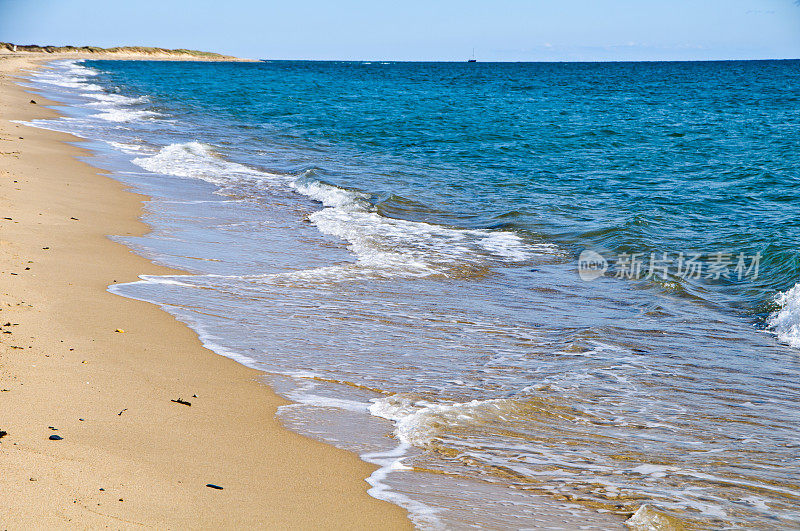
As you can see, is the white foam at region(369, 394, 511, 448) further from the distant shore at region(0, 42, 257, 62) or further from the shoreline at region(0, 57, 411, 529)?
the distant shore at region(0, 42, 257, 62)

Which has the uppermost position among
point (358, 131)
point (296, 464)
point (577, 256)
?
point (358, 131)

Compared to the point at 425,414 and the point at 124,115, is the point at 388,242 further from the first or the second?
the point at 124,115

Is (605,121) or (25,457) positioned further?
(605,121)

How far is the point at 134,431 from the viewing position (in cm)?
346

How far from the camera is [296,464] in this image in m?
3.40

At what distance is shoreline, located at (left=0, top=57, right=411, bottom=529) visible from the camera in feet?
9.20

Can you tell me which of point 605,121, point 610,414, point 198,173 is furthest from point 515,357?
point 605,121

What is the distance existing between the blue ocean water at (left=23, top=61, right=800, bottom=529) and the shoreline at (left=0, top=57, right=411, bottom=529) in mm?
250

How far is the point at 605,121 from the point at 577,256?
19323 mm

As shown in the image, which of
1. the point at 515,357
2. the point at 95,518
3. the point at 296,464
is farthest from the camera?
the point at 515,357

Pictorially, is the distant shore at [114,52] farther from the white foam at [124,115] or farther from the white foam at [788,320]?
the white foam at [788,320]

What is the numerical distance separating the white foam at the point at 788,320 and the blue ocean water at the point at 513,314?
3 centimetres

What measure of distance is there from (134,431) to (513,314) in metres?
3.49

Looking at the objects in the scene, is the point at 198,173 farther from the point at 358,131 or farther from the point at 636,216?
the point at 358,131
